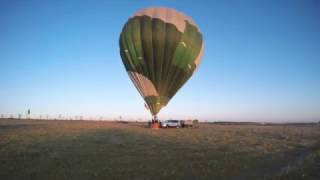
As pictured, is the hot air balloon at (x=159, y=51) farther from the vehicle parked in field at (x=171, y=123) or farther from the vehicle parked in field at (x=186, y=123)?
the vehicle parked in field at (x=186, y=123)

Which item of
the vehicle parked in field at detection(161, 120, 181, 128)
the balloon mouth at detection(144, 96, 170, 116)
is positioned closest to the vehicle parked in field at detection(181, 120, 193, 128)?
the vehicle parked in field at detection(161, 120, 181, 128)

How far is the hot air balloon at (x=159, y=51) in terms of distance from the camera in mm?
40156

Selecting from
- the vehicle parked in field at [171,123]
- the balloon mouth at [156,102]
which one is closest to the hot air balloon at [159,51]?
the balloon mouth at [156,102]

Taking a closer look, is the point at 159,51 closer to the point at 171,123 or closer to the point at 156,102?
the point at 156,102

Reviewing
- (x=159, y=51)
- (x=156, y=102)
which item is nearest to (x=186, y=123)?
(x=156, y=102)

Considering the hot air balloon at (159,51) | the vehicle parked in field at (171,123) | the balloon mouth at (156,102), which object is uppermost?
the hot air balloon at (159,51)

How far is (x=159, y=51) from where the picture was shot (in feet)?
131

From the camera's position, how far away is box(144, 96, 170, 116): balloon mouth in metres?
42.1

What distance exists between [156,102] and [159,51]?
6335mm

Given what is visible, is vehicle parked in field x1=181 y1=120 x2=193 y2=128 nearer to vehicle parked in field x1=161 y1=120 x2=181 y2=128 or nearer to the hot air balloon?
vehicle parked in field x1=161 y1=120 x2=181 y2=128

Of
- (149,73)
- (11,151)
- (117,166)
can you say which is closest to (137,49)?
(149,73)

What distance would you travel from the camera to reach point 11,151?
18.8 metres

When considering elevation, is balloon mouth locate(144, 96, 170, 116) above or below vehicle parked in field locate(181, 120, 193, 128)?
above

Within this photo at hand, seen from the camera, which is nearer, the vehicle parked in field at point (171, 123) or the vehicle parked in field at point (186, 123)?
the vehicle parked in field at point (171, 123)
